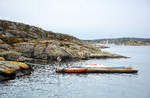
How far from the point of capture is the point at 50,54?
78125 mm

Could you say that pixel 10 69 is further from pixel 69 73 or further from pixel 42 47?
pixel 42 47

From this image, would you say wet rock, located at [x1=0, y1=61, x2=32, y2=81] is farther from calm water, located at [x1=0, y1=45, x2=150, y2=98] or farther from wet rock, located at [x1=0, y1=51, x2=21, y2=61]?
wet rock, located at [x1=0, y1=51, x2=21, y2=61]

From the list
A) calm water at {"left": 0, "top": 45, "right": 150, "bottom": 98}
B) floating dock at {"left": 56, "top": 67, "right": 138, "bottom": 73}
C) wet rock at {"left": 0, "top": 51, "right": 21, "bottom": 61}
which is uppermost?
wet rock at {"left": 0, "top": 51, "right": 21, "bottom": 61}

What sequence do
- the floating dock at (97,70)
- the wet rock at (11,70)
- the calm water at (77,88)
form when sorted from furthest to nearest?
the floating dock at (97,70) → the wet rock at (11,70) → the calm water at (77,88)

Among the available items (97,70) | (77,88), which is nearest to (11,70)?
(77,88)

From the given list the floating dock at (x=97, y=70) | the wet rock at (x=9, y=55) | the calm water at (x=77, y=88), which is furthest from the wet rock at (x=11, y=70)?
the wet rock at (x=9, y=55)

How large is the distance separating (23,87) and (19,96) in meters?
5.15

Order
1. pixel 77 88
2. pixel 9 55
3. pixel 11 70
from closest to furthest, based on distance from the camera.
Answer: pixel 77 88, pixel 11 70, pixel 9 55

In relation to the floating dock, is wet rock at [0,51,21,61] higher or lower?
higher

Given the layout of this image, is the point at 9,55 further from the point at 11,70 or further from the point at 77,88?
the point at 77,88

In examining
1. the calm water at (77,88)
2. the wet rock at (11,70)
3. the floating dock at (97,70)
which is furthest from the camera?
the floating dock at (97,70)

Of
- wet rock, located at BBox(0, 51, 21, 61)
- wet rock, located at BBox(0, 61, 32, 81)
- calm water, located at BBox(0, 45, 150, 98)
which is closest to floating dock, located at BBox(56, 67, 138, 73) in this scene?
calm water, located at BBox(0, 45, 150, 98)

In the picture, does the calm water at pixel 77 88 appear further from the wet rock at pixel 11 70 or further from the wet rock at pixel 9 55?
the wet rock at pixel 9 55

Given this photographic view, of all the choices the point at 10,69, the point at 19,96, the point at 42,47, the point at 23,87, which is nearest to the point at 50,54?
the point at 42,47
